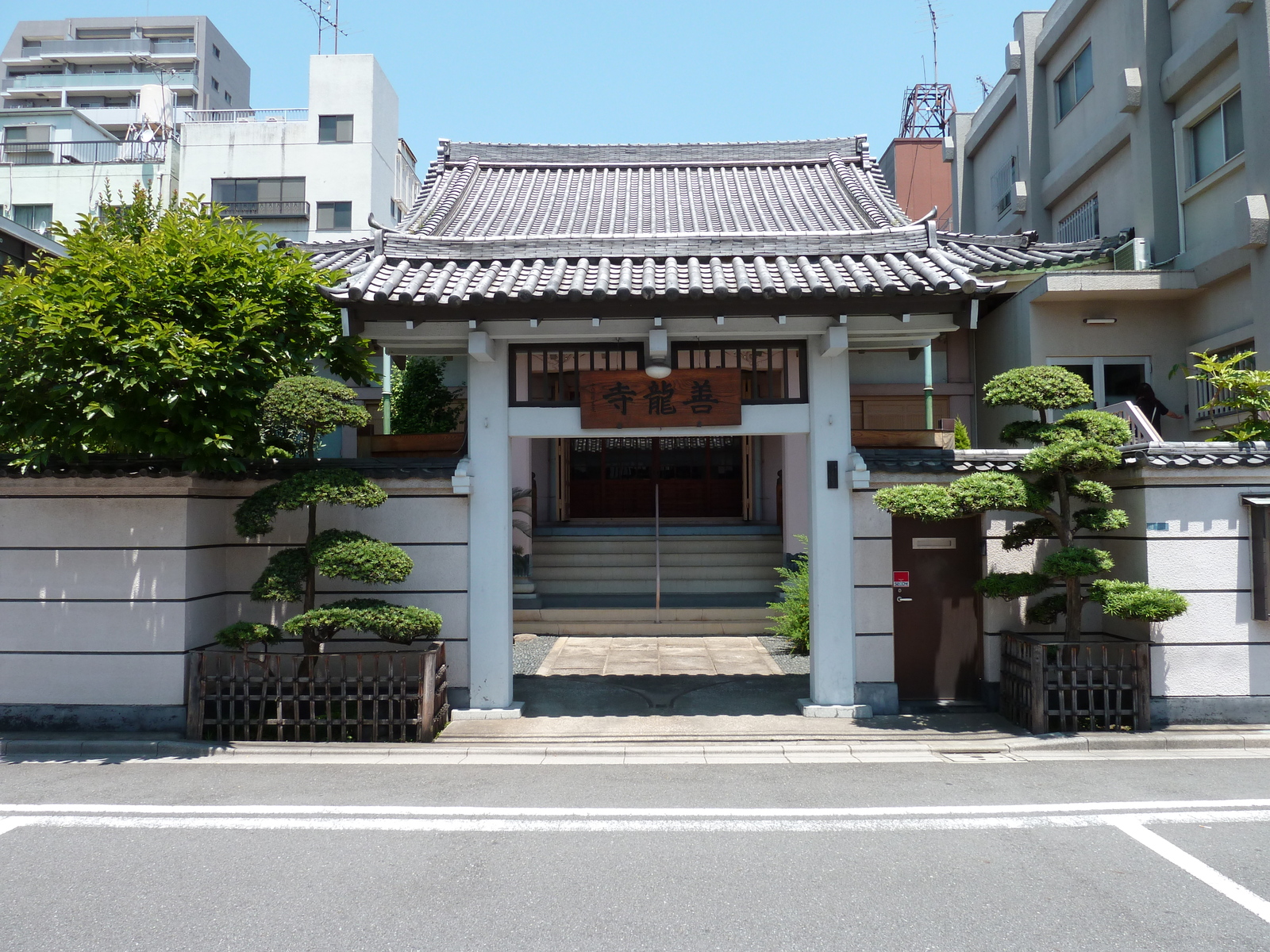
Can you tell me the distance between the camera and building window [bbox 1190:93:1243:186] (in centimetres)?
1304

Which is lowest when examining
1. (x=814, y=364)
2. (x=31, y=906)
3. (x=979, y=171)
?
(x=31, y=906)

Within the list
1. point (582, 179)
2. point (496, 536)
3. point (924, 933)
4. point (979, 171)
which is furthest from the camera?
point (979, 171)

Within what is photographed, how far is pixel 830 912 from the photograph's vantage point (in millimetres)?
4875

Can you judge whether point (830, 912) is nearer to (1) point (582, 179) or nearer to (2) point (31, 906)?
(2) point (31, 906)

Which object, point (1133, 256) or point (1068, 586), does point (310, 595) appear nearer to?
point (1068, 586)

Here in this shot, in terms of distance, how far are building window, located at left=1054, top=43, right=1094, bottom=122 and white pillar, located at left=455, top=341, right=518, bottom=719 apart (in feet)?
46.0

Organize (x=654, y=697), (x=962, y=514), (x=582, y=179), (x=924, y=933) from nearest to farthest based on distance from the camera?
(x=924, y=933), (x=962, y=514), (x=654, y=697), (x=582, y=179)

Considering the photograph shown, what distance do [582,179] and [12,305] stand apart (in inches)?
347

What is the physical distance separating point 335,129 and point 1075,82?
1064 inches

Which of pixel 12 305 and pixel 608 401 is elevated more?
pixel 12 305

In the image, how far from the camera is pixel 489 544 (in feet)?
31.3

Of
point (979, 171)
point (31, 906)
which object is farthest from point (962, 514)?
point (979, 171)

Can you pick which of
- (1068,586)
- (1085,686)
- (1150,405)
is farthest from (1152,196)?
(1085,686)

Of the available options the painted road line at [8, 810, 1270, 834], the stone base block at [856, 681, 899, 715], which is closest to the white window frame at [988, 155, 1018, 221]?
the stone base block at [856, 681, 899, 715]
